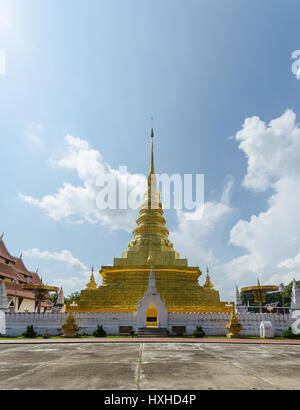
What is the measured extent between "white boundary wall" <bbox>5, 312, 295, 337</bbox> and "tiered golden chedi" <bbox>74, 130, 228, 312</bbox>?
89.1 inches

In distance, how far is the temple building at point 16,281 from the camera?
3659 cm

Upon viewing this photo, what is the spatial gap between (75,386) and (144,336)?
50.7ft

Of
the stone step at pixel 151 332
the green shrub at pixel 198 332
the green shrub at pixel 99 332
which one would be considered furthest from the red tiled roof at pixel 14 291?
the green shrub at pixel 198 332

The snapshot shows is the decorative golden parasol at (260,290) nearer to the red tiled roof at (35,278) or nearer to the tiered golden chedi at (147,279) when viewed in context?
the tiered golden chedi at (147,279)

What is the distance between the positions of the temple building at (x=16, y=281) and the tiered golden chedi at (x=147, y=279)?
10.7 meters

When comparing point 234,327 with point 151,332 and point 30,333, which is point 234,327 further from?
point 30,333

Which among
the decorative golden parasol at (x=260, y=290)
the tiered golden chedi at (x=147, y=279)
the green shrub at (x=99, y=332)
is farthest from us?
the tiered golden chedi at (x=147, y=279)

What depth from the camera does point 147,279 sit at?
2822cm

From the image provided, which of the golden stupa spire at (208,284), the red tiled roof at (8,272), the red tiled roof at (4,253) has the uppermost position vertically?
the red tiled roof at (4,253)

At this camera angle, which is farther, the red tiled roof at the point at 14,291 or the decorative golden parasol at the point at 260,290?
the red tiled roof at the point at 14,291

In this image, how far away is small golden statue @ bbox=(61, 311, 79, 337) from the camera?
69.9 feet

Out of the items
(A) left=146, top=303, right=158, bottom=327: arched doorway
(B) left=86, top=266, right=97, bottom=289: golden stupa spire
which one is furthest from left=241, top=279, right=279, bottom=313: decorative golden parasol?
(B) left=86, top=266, right=97, bottom=289: golden stupa spire
